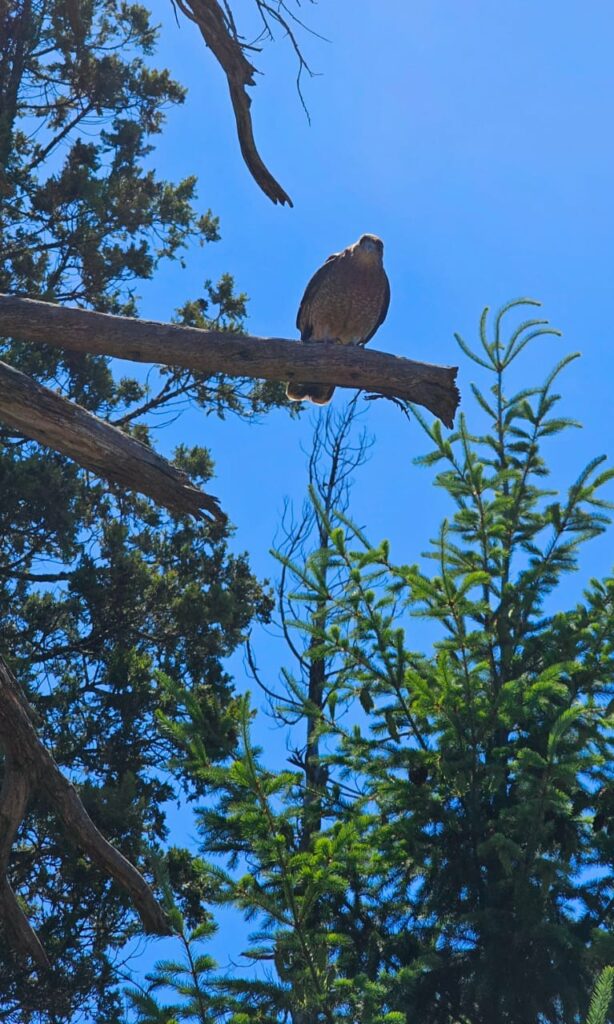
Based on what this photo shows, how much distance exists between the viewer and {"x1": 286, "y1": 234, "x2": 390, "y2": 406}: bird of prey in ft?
30.9

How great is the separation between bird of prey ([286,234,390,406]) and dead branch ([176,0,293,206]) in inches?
139

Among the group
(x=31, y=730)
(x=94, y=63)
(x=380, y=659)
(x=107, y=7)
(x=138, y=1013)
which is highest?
(x=107, y=7)

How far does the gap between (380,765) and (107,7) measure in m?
9.44

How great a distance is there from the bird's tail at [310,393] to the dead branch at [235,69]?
2.59 m

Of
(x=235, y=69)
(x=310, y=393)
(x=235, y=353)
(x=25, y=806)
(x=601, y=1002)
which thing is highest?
(x=310, y=393)

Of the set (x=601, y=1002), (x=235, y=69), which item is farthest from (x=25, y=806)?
(x=235, y=69)

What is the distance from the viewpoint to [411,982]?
16.3ft

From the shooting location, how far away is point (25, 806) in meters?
4.82

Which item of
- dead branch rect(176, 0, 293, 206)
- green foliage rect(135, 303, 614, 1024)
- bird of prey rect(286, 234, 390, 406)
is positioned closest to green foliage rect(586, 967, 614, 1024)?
green foliage rect(135, 303, 614, 1024)

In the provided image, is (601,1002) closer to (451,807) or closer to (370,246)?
(451,807)

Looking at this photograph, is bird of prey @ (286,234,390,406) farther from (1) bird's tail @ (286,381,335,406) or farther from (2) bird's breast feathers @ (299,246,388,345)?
(1) bird's tail @ (286,381,335,406)

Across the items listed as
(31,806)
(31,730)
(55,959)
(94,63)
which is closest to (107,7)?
(94,63)

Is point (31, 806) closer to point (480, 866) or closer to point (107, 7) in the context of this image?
point (480, 866)

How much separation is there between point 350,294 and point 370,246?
431 mm
